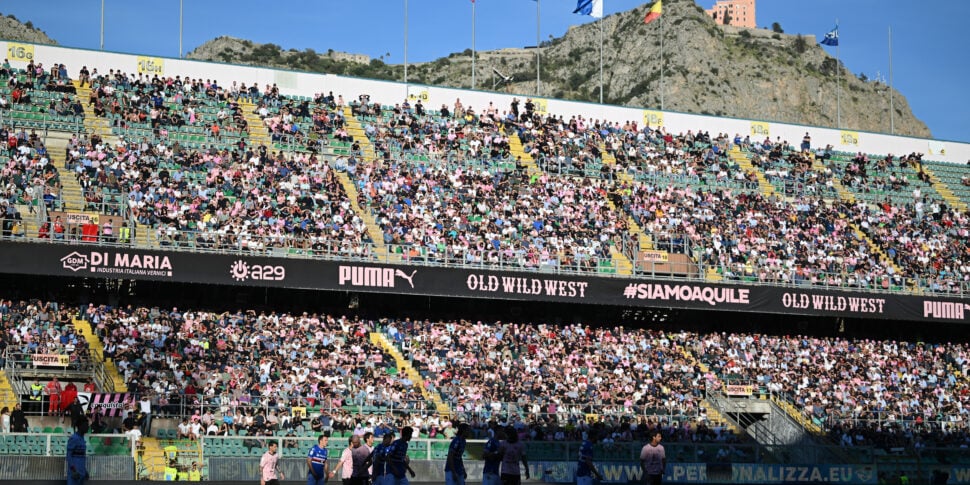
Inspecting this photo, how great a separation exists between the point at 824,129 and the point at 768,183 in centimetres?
764

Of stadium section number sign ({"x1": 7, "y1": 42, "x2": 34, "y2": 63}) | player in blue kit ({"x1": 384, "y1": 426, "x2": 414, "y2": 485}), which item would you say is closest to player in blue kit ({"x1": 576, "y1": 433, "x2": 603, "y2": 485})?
player in blue kit ({"x1": 384, "y1": 426, "x2": 414, "y2": 485})

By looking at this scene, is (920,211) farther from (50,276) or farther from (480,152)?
(50,276)

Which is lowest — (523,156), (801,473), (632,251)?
(801,473)

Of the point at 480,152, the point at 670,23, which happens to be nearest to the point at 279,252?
the point at 480,152

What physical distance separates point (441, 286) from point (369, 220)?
3941 mm

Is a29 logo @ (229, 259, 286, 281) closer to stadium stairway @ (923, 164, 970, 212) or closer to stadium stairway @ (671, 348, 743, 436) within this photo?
stadium stairway @ (671, 348, 743, 436)

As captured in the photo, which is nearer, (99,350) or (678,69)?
(99,350)

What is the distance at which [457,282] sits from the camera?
42.2 m

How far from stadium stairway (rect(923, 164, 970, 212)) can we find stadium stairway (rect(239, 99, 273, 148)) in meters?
31.5

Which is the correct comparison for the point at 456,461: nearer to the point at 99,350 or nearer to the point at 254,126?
the point at 99,350

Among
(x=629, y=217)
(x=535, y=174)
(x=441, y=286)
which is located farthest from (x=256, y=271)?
(x=629, y=217)

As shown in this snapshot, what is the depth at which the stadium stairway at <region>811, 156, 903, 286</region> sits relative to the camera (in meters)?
50.7

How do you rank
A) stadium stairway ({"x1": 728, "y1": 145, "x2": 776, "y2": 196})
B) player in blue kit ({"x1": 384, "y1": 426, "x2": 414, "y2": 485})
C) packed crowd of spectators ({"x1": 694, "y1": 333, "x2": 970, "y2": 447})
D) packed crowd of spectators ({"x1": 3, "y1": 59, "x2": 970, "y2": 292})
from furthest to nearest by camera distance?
1. stadium stairway ({"x1": 728, "y1": 145, "x2": 776, "y2": 196})
2. packed crowd of spectators ({"x1": 3, "y1": 59, "x2": 970, "y2": 292})
3. packed crowd of spectators ({"x1": 694, "y1": 333, "x2": 970, "y2": 447})
4. player in blue kit ({"x1": 384, "y1": 426, "x2": 414, "y2": 485})

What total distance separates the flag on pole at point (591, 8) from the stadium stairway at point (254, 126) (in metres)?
18.7
